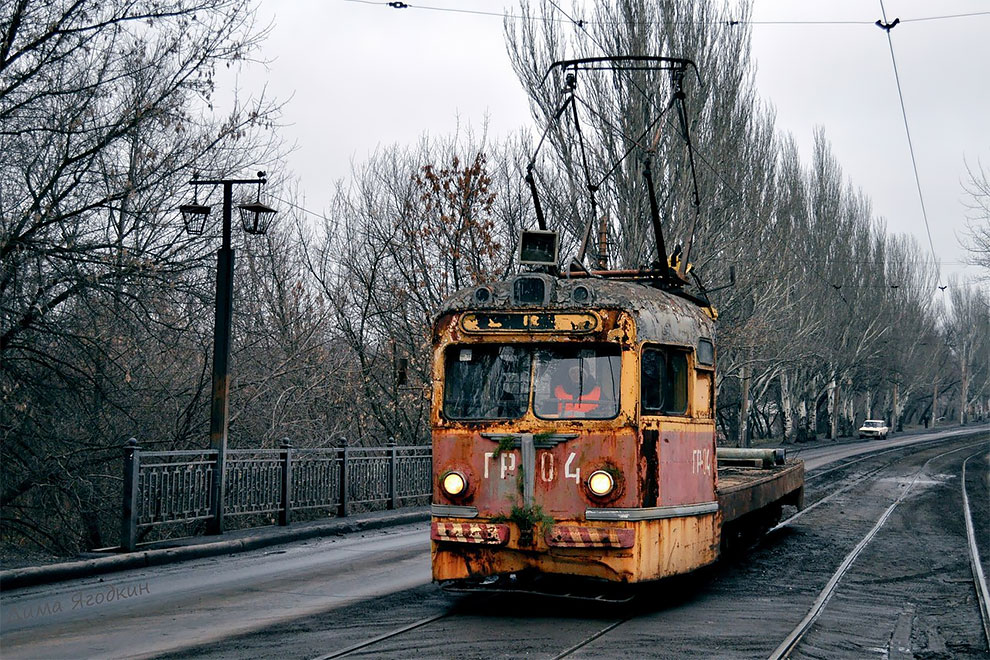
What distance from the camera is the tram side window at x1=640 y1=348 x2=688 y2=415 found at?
28.4 feet

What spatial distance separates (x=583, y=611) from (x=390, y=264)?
20449 millimetres

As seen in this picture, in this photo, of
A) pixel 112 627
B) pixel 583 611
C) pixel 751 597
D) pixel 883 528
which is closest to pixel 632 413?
pixel 583 611

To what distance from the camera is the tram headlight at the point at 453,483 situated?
872 centimetres

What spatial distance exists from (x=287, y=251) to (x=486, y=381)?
21020mm

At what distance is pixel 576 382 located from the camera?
870 cm

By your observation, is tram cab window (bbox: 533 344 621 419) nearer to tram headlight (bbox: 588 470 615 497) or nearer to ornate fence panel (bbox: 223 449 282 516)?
tram headlight (bbox: 588 470 615 497)

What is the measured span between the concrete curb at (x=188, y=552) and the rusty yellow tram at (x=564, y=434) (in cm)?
420

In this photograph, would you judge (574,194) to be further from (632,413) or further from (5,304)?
(632,413)

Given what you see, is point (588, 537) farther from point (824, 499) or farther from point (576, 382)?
point (824, 499)

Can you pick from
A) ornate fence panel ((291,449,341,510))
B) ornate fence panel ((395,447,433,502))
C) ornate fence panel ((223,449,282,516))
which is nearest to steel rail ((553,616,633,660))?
ornate fence panel ((223,449,282,516))

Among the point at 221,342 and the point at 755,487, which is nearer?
the point at 755,487

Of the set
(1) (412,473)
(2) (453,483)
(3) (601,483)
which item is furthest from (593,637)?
(1) (412,473)

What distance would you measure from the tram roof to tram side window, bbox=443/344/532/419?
0.38m

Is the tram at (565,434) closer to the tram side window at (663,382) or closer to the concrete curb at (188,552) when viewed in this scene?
the tram side window at (663,382)
